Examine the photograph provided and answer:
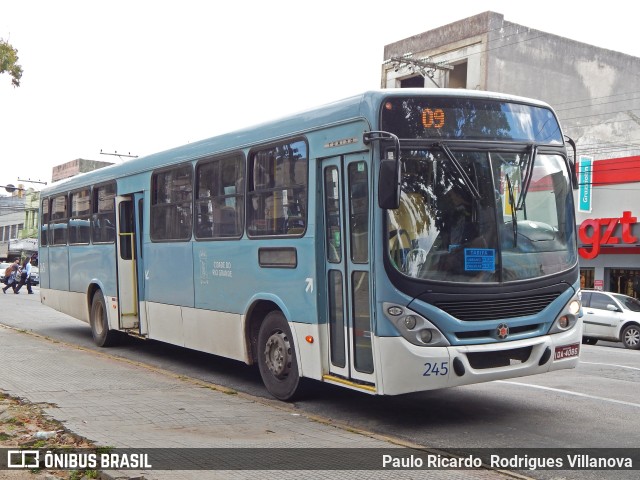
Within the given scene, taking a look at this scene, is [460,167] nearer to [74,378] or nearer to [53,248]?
[74,378]

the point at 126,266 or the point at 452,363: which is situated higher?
the point at 126,266

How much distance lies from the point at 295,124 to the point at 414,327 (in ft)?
9.46

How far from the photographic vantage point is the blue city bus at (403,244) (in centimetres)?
763

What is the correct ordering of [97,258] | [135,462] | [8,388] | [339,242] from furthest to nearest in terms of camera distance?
[97,258]
[8,388]
[339,242]
[135,462]

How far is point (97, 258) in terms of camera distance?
50.0ft

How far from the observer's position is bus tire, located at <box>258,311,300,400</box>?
9.23 metres

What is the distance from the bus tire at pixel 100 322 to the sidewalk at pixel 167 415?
2863mm

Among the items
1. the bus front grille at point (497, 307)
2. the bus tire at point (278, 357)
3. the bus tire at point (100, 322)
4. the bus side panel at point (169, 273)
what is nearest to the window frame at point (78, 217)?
the bus tire at point (100, 322)

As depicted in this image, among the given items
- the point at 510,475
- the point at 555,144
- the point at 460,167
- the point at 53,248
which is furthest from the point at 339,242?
the point at 53,248

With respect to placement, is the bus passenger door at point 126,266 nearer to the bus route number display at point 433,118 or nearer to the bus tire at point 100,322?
the bus tire at point 100,322

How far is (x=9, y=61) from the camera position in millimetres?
13906

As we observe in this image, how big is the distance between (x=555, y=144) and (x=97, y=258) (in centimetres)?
949

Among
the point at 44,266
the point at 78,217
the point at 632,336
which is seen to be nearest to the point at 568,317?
the point at 78,217

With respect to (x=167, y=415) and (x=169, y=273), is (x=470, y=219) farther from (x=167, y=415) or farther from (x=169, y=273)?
(x=169, y=273)
